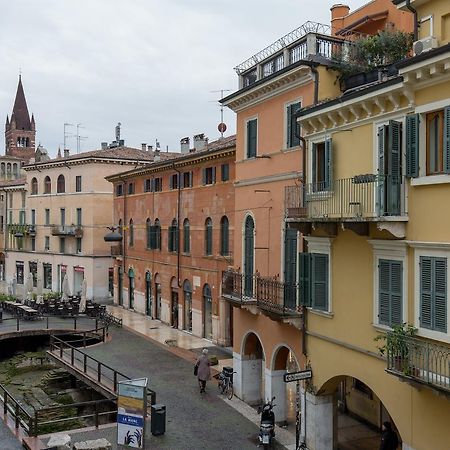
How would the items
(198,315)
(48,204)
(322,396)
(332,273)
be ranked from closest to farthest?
(332,273)
(322,396)
(198,315)
(48,204)

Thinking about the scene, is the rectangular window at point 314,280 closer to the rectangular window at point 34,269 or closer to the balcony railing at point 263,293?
the balcony railing at point 263,293

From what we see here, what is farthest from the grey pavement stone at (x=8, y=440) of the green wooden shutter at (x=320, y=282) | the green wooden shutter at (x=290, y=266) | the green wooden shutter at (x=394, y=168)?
the green wooden shutter at (x=394, y=168)

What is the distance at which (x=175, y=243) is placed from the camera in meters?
36.5

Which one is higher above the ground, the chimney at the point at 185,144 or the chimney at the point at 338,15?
the chimney at the point at 338,15

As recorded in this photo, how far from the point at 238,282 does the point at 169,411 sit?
4950 millimetres

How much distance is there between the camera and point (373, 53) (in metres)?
17.2

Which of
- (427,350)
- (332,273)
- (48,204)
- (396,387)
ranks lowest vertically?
(396,387)

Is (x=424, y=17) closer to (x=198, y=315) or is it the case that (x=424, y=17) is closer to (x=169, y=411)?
(x=169, y=411)

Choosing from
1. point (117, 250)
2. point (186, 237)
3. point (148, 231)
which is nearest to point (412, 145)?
point (186, 237)

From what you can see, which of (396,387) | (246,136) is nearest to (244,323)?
(246,136)

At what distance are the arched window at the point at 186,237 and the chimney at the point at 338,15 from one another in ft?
52.2

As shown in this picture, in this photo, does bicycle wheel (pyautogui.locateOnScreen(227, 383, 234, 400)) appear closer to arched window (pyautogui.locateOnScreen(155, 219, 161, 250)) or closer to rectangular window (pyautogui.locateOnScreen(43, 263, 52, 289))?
arched window (pyautogui.locateOnScreen(155, 219, 161, 250))

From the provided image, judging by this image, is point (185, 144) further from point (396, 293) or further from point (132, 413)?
point (396, 293)

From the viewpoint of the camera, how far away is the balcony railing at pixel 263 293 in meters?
17.3
